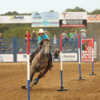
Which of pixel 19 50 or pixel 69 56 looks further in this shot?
pixel 19 50

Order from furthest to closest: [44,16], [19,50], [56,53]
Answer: [44,16]
[19,50]
[56,53]

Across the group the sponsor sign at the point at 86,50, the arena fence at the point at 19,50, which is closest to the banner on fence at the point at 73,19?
the arena fence at the point at 19,50

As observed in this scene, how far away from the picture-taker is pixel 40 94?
8992mm

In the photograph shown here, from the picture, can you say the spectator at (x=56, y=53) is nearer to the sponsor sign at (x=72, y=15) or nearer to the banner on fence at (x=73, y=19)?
the banner on fence at (x=73, y=19)

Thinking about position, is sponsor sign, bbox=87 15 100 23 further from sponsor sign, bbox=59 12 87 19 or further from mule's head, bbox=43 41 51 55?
mule's head, bbox=43 41 51 55

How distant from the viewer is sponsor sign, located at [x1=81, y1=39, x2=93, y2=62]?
2419 centimetres

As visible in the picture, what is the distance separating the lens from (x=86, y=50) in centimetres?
2447

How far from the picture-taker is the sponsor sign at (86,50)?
2419 centimetres

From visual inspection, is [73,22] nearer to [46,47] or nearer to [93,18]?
[93,18]

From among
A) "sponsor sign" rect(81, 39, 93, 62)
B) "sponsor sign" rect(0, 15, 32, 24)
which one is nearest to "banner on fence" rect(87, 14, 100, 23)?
"sponsor sign" rect(81, 39, 93, 62)

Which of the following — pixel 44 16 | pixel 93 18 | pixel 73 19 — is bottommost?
pixel 73 19

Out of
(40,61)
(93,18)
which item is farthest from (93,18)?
(40,61)

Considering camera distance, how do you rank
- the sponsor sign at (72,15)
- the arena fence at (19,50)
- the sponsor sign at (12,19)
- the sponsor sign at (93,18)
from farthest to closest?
the sponsor sign at (12,19)
the sponsor sign at (93,18)
the sponsor sign at (72,15)
the arena fence at (19,50)

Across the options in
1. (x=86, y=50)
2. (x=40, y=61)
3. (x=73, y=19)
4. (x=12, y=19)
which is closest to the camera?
(x=40, y=61)
